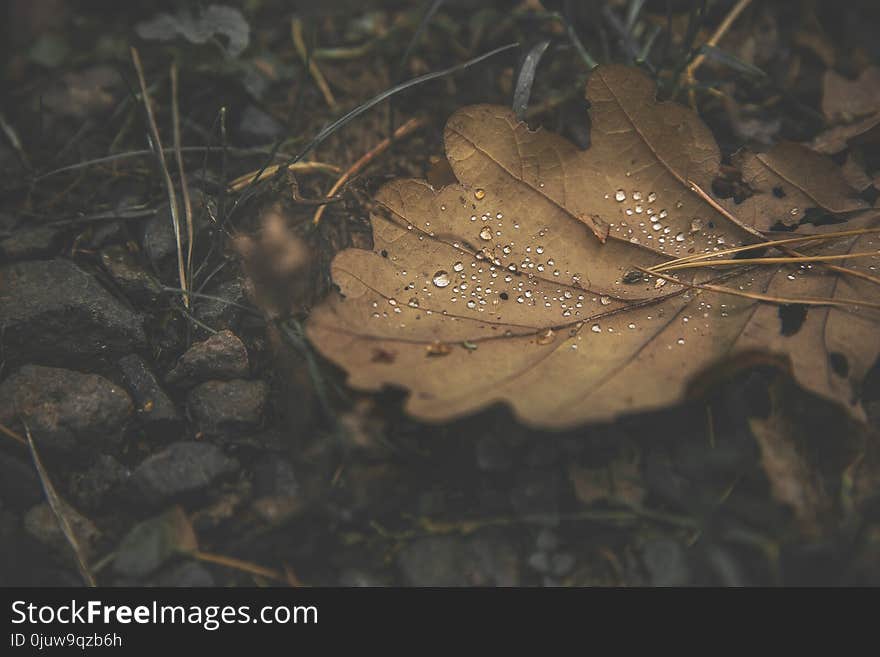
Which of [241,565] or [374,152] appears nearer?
[241,565]

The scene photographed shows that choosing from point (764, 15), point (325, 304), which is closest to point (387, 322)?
point (325, 304)

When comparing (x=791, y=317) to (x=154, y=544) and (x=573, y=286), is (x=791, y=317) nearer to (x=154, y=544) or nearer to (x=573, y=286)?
(x=573, y=286)

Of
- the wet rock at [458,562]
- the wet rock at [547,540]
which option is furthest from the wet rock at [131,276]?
the wet rock at [547,540]

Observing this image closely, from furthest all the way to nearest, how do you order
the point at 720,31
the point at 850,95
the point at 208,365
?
the point at 720,31, the point at 850,95, the point at 208,365

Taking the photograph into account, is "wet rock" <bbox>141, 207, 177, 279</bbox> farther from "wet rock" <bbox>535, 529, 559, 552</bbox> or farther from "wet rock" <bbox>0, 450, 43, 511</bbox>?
Result: "wet rock" <bbox>535, 529, 559, 552</bbox>

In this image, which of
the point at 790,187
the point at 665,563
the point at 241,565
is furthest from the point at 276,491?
the point at 790,187

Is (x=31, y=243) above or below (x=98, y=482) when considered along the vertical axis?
above
